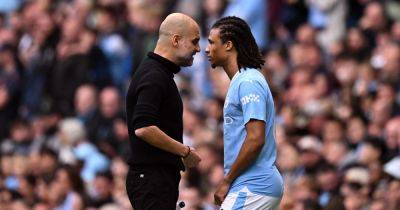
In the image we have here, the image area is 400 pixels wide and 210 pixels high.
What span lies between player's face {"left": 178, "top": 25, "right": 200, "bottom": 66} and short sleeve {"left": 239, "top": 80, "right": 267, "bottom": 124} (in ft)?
1.42

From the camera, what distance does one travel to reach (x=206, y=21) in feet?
63.0

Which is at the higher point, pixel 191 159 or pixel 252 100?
pixel 252 100

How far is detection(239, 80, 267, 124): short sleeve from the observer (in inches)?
359

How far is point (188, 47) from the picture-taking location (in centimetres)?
940

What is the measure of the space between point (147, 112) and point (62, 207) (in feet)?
23.7

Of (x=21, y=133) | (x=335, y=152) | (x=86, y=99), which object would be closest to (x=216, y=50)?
(x=335, y=152)

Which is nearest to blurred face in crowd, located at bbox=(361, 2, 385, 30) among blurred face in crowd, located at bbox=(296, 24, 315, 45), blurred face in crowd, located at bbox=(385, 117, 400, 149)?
blurred face in crowd, located at bbox=(296, 24, 315, 45)

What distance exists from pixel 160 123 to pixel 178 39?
601mm

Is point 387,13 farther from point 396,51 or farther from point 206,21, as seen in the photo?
point 206,21

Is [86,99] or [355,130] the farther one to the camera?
[86,99]

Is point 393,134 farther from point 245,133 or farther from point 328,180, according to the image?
point 245,133

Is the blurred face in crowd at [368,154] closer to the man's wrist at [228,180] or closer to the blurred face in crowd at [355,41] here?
the blurred face in crowd at [355,41]

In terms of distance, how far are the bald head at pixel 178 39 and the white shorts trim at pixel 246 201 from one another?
0.99 m

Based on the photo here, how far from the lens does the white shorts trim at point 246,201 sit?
924 cm
